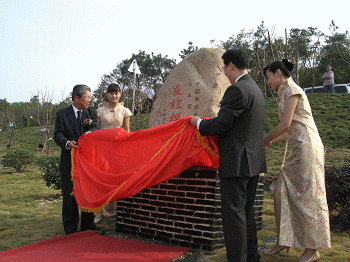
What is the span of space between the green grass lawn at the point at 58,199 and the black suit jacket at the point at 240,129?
1.05 meters

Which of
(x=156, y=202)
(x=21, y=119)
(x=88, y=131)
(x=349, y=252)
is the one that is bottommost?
(x=349, y=252)

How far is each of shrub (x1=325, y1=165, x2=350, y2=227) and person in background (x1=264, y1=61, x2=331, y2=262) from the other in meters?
1.21

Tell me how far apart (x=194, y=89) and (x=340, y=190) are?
2.27 m

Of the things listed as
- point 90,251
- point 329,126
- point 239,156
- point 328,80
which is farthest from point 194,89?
point 328,80

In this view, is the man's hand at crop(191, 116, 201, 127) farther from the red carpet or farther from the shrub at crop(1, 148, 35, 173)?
the shrub at crop(1, 148, 35, 173)

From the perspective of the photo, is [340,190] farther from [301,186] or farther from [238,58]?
[238,58]

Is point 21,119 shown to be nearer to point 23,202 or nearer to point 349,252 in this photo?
point 23,202

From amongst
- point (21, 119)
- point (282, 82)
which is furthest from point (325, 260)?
point (21, 119)

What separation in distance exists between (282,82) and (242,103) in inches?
29.6

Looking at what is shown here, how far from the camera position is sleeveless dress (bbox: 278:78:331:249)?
271 cm

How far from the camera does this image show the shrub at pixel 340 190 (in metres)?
3.80

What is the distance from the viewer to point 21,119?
33.6 meters

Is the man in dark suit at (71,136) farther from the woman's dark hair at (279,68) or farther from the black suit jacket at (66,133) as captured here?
the woman's dark hair at (279,68)

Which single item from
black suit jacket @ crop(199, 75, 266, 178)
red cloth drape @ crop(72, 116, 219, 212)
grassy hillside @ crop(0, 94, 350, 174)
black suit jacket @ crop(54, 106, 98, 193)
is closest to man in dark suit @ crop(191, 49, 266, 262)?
black suit jacket @ crop(199, 75, 266, 178)
